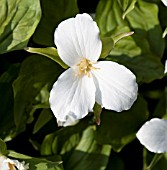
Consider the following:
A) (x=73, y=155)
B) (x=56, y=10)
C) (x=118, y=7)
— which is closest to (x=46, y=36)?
(x=56, y=10)

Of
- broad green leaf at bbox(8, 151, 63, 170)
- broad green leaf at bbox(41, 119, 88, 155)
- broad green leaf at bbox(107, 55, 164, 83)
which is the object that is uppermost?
broad green leaf at bbox(107, 55, 164, 83)

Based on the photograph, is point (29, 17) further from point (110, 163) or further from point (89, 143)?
point (110, 163)

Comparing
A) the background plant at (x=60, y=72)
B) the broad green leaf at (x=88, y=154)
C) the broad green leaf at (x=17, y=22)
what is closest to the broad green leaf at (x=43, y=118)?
the background plant at (x=60, y=72)

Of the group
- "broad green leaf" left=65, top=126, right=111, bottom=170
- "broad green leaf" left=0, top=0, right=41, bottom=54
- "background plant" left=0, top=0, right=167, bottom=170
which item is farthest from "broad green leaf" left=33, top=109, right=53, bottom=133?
"broad green leaf" left=0, top=0, right=41, bottom=54

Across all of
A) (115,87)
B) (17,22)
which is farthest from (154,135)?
(17,22)

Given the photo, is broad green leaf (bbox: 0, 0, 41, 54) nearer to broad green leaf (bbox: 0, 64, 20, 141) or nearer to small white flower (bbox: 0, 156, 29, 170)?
broad green leaf (bbox: 0, 64, 20, 141)

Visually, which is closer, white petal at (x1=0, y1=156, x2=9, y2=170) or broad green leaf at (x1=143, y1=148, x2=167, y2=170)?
white petal at (x1=0, y1=156, x2=9, y2=170)
